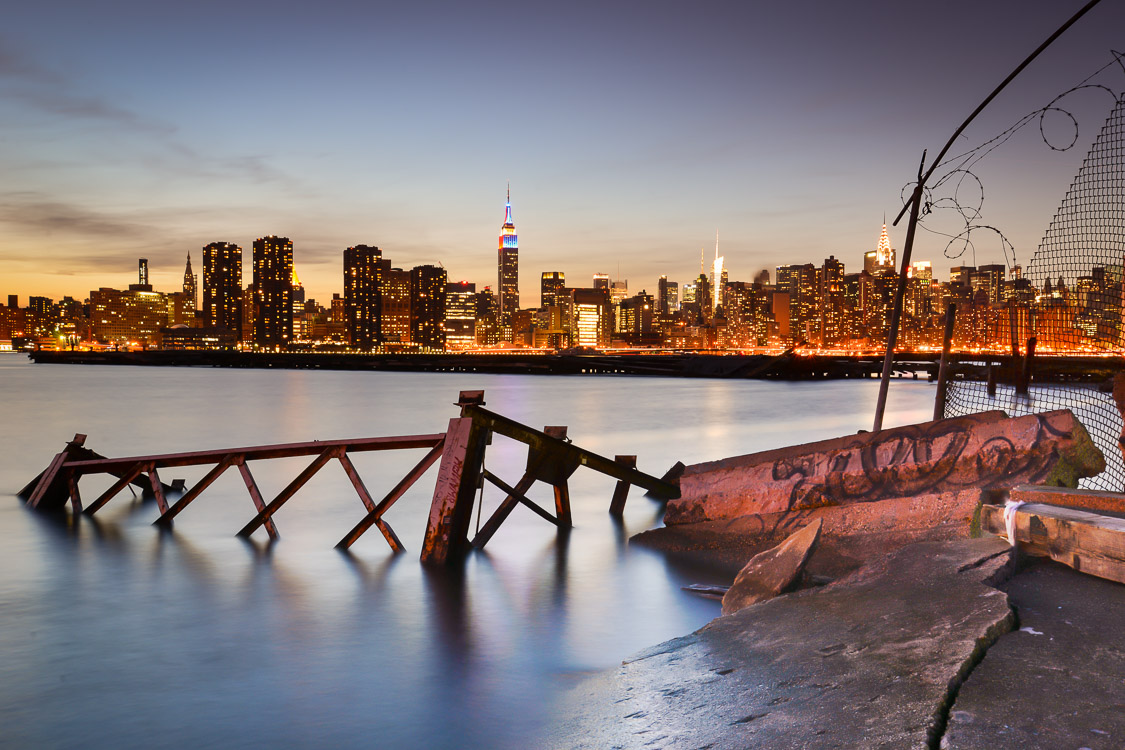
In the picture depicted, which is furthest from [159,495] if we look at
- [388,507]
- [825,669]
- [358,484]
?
[825,669]

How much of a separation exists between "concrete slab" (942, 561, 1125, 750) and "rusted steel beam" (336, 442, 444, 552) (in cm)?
773

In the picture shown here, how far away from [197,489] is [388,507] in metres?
4.10

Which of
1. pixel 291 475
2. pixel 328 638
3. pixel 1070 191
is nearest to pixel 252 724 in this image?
pixel 328 638

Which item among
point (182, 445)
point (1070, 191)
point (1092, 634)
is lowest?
point (182, 445)

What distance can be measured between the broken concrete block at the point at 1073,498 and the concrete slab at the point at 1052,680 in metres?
1.05

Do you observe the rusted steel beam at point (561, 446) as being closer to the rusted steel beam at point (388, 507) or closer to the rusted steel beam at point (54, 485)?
the rusted steel beam at point (388, 507)

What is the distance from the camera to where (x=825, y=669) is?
509cm

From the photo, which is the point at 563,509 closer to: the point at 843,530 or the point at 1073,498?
the point at 843,530

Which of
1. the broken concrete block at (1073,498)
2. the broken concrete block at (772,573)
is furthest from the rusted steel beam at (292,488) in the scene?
the broken concrete block at (1073,498)

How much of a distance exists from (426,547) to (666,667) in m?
5.32

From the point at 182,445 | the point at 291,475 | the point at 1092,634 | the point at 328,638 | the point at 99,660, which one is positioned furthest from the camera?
the point at 182,445

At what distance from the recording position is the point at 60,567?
11.9 meters

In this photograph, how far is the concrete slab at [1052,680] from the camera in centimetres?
375

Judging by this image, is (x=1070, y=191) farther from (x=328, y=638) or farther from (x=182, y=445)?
(x=182, y=445)
